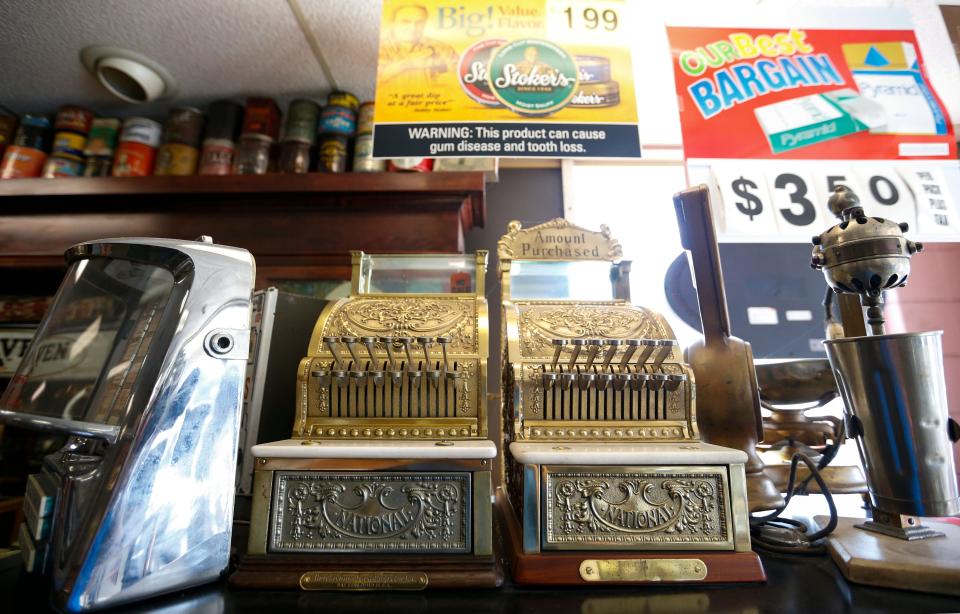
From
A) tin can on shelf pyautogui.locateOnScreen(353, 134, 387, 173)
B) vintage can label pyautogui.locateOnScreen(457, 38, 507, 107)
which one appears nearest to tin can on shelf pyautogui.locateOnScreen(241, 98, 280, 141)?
tin can on shelf pyautogui.locateOnScreen(353, 134, 387, 173)

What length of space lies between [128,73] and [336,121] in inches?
45.2

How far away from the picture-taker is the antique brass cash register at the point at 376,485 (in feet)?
3.17

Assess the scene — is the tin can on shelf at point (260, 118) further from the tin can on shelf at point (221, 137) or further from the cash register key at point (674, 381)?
the cash register key at point (674, 381)

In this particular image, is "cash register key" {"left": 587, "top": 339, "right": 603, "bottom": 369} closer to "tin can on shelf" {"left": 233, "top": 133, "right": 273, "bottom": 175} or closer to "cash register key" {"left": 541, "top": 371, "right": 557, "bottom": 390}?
"cash register key" {"left": 541, "top": 371, "right": 557, "bottom": 390}

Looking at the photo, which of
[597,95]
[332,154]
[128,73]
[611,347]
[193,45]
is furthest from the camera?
[332,154]

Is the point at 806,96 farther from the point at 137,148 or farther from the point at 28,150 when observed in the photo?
the point at 28,150

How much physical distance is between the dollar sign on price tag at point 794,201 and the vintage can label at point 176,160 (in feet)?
10.2

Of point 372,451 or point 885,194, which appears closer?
point 372,451

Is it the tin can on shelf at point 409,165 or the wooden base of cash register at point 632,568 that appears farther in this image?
the tin can on shelf at point 409,165

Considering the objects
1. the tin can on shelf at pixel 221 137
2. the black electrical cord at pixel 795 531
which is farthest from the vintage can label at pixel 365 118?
the black electrical cord at pixel 795 531

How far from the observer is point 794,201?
72.8 inches

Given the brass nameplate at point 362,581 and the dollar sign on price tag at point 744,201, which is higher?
the dollar sign on price tag at point 744,201

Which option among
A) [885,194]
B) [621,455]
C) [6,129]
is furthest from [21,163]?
[885,194]

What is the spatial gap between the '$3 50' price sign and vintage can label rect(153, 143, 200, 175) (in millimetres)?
2866
